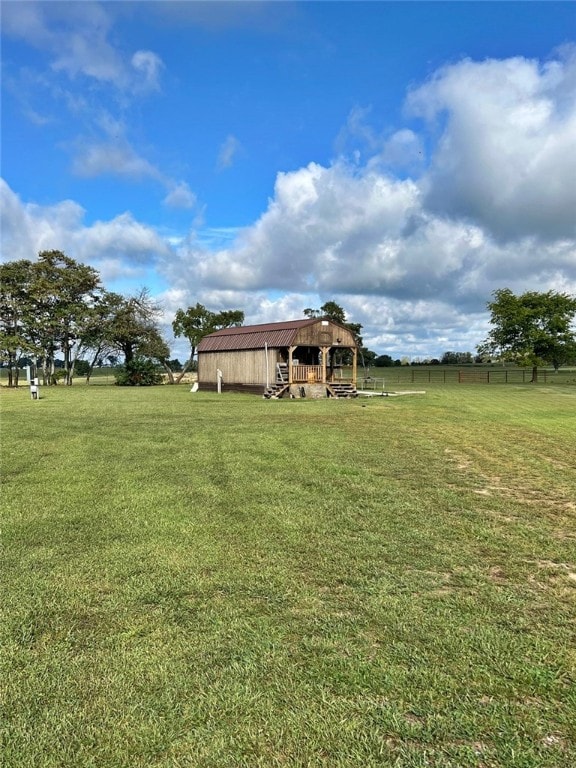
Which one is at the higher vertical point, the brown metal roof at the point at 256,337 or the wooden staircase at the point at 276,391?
the brown metal roof at the point at 256,337

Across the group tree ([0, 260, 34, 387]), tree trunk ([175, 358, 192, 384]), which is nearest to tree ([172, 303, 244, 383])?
tree trunk ([175, 358, 192, 384])

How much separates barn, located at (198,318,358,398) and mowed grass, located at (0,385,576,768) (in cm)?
1870

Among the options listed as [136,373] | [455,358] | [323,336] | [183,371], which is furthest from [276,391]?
[455,358]

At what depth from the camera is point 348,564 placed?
151 inches

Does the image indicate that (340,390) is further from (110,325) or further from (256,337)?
(110,325)

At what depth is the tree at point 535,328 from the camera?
4262cm

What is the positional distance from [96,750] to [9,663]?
871 mm

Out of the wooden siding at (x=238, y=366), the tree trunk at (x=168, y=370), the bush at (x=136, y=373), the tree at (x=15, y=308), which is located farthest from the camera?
the tree trunk at (x=168, y=370)

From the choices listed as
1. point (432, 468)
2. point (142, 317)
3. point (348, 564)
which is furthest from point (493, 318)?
point (348, 564)

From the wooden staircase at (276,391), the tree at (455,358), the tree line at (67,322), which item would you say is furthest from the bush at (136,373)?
the tree at (455,358)

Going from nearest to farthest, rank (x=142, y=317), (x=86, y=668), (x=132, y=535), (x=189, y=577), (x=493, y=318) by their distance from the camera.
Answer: (x=86, y=668)
(x=189, y=577)
(x=132, y=535)
(x=142, y=317)
(x=493, y=318)

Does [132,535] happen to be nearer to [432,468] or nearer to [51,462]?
[51,462]

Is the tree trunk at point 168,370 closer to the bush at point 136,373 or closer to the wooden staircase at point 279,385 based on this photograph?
the bush at point 136,373

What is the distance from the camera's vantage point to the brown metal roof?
2595 centimetres
